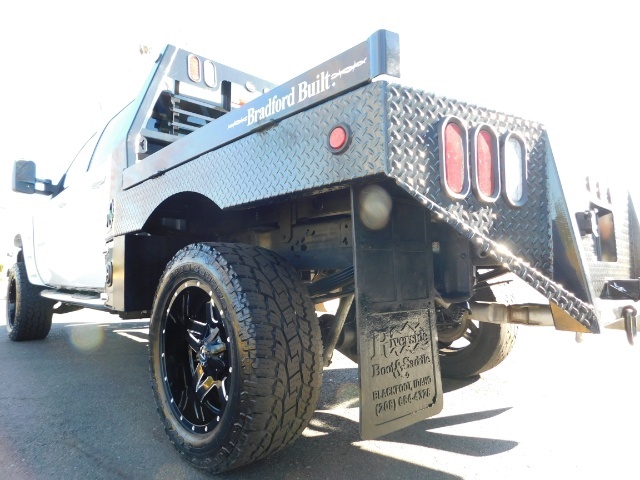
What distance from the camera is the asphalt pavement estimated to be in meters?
2.06

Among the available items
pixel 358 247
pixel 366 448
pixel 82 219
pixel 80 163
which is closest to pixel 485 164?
pixel 358 247

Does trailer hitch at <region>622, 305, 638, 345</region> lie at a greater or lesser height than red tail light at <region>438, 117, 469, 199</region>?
lesser

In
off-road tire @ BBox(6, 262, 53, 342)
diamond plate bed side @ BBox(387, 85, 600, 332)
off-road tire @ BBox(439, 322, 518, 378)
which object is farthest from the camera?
off-road tire @ BBox(6, 262, 53, 342)

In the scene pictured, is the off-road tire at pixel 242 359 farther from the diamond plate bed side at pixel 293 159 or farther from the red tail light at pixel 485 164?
the red tail light at pixel 485 164

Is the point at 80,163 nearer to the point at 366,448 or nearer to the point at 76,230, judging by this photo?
the point at 76,230

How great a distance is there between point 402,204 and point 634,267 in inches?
54.0

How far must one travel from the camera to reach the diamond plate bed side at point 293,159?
154cm

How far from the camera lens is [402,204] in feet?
6.43

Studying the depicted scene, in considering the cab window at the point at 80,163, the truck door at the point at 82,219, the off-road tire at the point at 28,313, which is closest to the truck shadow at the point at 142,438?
the truck door at the point at 82,219

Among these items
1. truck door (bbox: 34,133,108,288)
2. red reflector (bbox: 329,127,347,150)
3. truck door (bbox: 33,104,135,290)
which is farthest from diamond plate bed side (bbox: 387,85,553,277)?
truck door (bbox: 34,133,108,288)

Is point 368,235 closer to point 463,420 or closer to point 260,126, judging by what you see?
point 260,126

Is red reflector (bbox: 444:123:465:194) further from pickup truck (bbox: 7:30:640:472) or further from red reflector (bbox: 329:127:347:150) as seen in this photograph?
red reflector (bbox: 329:127:347:150)

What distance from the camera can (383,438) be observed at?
2.46 metres

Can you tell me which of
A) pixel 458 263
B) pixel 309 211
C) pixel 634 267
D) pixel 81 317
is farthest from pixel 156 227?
pixel 81 317
